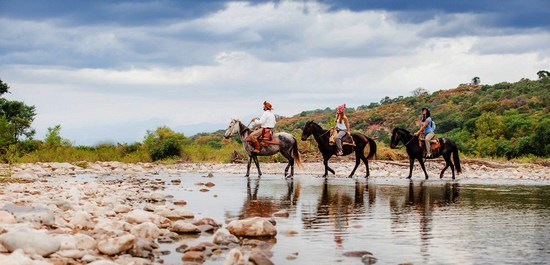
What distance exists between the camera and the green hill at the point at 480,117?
1529 inches

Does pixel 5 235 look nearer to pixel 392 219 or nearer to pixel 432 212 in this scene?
pixel 392 219

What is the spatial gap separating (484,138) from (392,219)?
3309 cm

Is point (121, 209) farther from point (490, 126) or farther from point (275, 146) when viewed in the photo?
point (490, 126)

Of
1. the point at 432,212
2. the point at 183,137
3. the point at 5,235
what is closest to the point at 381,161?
the point at 183,137

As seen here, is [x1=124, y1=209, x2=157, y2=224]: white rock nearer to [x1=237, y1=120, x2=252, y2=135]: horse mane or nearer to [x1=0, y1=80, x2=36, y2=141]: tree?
[x1=237, y1=120, x2=252, y2=135]: horse mane

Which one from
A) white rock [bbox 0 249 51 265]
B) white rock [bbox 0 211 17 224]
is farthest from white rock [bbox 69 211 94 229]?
white rock [bbox 0 249 51 265]

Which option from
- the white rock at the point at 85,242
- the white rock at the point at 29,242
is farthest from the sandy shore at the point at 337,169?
the white rock at the point at 29,242

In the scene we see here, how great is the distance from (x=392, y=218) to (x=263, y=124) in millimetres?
13037

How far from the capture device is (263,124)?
24.9m

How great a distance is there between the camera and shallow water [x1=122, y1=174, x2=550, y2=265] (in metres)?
8.63

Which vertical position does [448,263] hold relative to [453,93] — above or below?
below

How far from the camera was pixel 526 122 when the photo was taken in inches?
1752

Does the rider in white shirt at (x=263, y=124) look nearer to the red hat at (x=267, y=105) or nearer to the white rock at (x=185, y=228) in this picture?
the red hat at (x=267, y=105)

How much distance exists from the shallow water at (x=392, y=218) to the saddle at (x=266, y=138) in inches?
163
